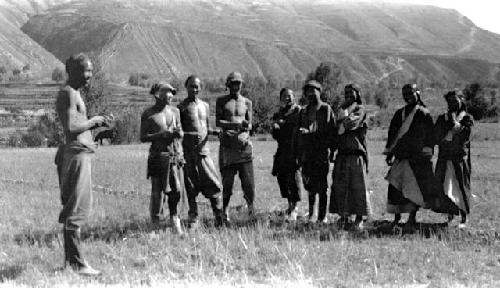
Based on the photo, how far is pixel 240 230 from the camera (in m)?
8.54

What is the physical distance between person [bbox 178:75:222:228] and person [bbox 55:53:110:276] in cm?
252

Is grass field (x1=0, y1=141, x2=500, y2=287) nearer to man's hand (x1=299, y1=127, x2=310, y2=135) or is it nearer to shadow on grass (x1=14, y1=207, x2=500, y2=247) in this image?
shadow on grass (x1=14, y1=207, x2=500, y2=247)

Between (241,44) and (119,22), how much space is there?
1527 inches

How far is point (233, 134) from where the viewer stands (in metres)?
9.23

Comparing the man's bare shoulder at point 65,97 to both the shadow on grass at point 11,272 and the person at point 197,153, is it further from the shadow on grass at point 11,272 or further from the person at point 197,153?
the person at point 197,153

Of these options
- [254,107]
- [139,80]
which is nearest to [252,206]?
[254,107]

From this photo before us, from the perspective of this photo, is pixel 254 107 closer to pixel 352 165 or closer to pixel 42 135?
pixel 42 135

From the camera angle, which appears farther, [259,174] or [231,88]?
[259,174]

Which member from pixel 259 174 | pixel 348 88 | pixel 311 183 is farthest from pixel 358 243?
pixel 259 174

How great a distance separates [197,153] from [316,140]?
200 cm

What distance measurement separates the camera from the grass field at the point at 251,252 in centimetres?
633

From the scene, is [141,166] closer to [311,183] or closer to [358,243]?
[311,183]

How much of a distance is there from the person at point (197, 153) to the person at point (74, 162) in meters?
2.52

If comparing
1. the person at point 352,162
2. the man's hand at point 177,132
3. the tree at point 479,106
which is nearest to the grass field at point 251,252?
the person at point 352,162
